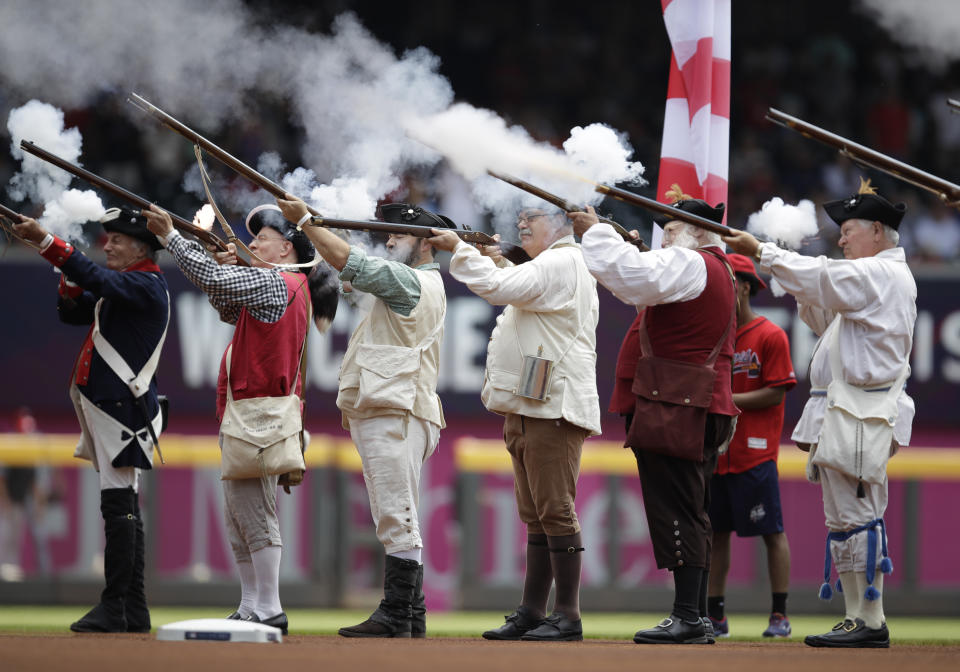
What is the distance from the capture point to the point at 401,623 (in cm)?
682

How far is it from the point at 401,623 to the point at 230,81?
3704mm

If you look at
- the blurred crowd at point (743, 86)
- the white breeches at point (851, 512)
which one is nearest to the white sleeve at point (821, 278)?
the white breeches at point (851, 512)

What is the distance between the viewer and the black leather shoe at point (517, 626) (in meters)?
6.96

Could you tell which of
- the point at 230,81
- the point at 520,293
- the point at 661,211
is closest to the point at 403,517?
the point at 520,293

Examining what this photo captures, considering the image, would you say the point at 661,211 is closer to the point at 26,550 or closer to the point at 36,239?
the point at 36,239

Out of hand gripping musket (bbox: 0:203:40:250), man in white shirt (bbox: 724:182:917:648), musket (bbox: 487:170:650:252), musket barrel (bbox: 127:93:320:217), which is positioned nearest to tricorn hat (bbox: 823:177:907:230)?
man in white shirt (bbox: 724:182:917:648)

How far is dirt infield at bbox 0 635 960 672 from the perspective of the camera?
5102mm

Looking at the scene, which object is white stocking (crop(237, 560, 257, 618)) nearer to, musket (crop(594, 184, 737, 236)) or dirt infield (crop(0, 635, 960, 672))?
dirt infield (crop(0, 635, 960, 672))

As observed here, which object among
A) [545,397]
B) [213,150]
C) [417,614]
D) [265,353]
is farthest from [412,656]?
[213,150]

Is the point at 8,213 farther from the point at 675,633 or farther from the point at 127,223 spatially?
the point at 675,633

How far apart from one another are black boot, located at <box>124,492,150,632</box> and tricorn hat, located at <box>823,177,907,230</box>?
3.99 metres

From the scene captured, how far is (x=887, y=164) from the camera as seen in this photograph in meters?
7.01

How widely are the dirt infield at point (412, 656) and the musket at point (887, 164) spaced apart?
89.4 inches

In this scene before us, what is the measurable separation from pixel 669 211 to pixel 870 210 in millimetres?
A: 1094
